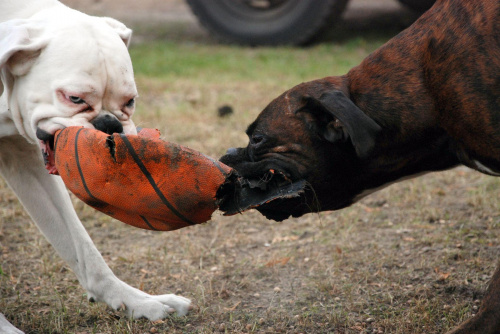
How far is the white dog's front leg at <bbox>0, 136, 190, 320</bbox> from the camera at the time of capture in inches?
129

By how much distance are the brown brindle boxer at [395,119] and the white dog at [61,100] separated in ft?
2.28

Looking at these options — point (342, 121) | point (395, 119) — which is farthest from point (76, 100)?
point (395, 119)

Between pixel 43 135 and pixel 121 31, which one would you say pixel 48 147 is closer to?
pixel 43 135

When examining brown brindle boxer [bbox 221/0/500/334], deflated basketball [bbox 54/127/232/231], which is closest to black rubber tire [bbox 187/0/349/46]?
brown brindle boxer [bbox 221/0/500/334]

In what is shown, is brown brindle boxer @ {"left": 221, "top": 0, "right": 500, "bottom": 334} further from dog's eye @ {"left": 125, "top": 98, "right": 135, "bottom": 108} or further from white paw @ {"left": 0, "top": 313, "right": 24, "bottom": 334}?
Result: white paw @ {"left": 0, "top": 313, "right": 24, "bottom": 334}

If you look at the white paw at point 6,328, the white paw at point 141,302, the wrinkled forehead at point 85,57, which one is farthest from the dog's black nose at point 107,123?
the white paw at point 6,328

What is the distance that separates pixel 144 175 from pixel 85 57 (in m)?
0.65

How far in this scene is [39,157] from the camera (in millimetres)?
3457

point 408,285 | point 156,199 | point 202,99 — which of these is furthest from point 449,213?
point 202,99

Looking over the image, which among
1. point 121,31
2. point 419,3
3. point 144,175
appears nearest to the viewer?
point 144,175

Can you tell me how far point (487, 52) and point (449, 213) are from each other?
6.26 ft

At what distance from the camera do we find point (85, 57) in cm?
290

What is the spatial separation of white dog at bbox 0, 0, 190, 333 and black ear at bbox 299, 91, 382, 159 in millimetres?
889

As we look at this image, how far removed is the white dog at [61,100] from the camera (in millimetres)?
2895
